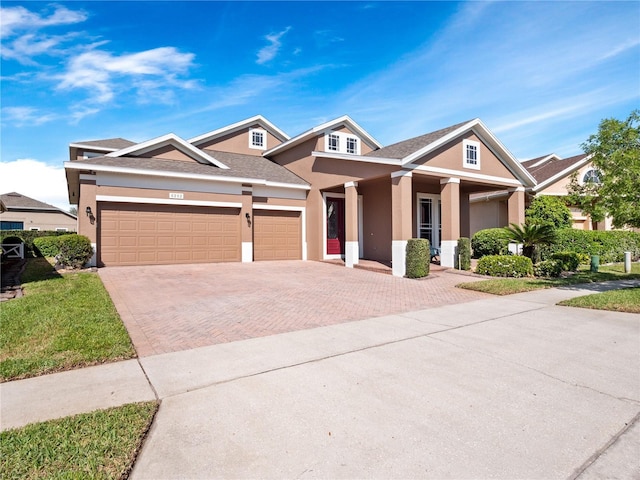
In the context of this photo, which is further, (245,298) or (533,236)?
(533,236)

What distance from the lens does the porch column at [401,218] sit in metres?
13.5

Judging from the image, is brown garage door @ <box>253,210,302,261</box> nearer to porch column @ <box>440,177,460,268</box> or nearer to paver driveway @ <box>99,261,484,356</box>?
paver driveway @ <box>99,261,484,356</box>

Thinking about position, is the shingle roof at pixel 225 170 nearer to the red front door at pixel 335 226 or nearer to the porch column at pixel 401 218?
the red front door at pixel 335 226

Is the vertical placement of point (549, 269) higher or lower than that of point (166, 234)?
lower

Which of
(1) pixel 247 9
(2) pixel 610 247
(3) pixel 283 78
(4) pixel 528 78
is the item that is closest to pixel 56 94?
(1) pixel 247 9

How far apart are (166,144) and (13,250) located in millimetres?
10206

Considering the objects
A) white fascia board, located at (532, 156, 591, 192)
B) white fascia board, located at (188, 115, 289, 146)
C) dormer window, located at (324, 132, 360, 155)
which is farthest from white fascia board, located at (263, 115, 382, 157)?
white fascia board, located at (532, 156, 591, 192)

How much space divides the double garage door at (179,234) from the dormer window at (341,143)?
14.7 feet

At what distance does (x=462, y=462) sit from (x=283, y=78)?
651 inches

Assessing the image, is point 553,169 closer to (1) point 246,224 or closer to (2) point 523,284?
(2) point 523,284

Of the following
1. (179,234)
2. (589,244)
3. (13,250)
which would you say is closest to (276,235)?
(179,234)

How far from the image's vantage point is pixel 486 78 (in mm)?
12938

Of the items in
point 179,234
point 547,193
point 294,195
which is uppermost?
point 547,193

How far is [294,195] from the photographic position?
18.1 meters
